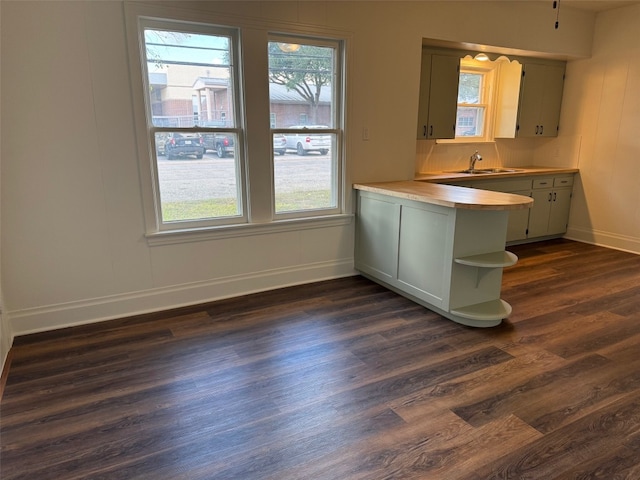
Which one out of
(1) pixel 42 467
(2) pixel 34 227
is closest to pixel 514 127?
(2) pixel 34 227

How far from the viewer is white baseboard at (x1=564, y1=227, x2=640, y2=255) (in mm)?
4895

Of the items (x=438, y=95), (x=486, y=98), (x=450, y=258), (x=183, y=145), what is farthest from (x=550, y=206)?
(x=183, y=145)

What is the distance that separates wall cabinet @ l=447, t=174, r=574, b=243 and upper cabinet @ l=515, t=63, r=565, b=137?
0.65 metres

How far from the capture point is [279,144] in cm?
361

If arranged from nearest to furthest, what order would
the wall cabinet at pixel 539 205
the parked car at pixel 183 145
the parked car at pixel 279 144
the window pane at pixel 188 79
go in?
the window pane at pixel 188 79 < the parked car at pixel 183 145 < the parked car at pixel 279 144 < the wall cabinet at pixel 539 205

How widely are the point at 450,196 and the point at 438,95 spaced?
1.90 meters

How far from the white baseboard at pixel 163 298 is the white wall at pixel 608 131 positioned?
3312mm

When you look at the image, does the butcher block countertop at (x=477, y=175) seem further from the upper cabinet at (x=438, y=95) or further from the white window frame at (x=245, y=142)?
the white window frame at (x=245, y=142)

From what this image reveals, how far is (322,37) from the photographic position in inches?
139

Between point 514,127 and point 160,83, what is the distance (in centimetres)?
410

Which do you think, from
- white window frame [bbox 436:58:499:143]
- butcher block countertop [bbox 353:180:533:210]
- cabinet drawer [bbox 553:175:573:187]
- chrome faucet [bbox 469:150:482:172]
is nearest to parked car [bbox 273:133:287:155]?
butcher block countertop [bbox 353:180:533:210]

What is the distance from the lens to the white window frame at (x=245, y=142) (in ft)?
9.74

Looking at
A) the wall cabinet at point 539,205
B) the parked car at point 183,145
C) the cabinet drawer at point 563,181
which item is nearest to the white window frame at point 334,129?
the parked car at point 183,145

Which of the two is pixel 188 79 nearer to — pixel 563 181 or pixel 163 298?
pixel 163 298
